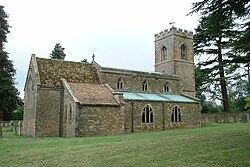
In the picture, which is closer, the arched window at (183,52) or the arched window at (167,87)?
the arched window at (167,87)

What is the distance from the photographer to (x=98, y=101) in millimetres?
25766

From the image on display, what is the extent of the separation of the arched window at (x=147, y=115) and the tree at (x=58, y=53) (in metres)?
38.3

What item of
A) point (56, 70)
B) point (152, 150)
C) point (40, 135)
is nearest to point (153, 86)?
point (56, 70)

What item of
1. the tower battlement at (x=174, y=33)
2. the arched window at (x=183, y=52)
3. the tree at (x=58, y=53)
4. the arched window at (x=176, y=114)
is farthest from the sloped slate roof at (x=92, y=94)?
the tree at (x=58, y=53)

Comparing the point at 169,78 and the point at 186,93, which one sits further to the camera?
the point at 186,93

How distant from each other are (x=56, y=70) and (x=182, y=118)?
13919mm

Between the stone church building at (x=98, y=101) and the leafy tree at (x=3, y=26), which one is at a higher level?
the leafy tree at (x=3, y=26)

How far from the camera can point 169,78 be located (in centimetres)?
3575

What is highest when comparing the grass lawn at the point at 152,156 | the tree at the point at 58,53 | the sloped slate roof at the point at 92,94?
the tree at the point at 58,53

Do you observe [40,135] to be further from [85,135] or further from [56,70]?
[56,70]

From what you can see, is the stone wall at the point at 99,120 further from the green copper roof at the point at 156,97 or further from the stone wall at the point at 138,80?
the stone wall at the point at 138,80

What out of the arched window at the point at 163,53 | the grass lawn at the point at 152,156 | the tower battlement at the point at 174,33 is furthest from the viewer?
the arched window at the point at 163,53

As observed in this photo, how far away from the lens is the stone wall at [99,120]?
81.1ft

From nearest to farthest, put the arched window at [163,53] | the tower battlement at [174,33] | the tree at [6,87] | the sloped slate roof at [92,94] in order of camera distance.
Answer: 1. the sloped slate roof at [92,94]
2. the tower battlement at [174,33]
3. the arched window at [163,53]
4. the tree at [6,87]
